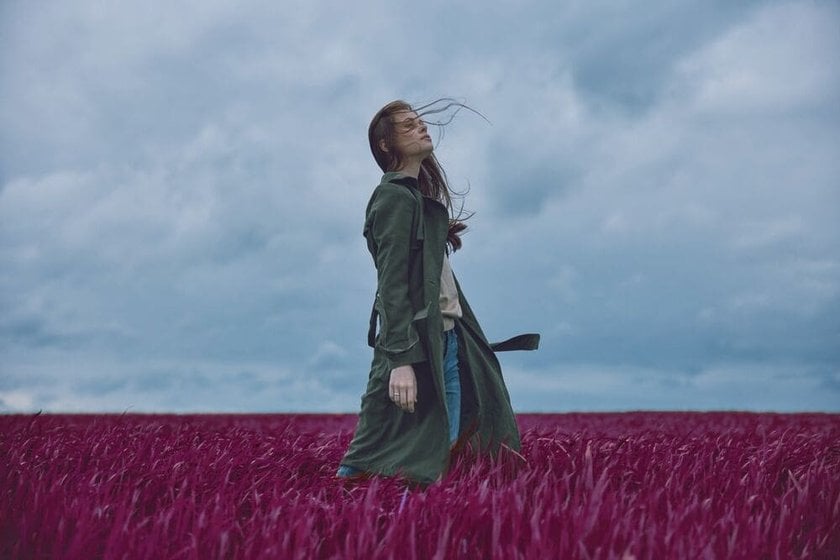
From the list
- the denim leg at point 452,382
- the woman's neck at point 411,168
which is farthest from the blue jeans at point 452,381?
the woman's neck at point 411,168

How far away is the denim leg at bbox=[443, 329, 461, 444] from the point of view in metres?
3.70

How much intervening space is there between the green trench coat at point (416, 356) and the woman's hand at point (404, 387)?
39 millimetres

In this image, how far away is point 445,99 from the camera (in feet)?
13.1

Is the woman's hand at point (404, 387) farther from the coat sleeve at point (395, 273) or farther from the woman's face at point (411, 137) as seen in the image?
the woman's face at point (411, 137)

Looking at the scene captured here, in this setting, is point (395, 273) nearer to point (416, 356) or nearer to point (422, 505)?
point (416, 356)

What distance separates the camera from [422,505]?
113 inches

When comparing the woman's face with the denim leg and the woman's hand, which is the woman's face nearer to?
the denim leg

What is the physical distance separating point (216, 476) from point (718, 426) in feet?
20.7

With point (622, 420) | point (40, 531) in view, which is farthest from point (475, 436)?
point (622, 420)

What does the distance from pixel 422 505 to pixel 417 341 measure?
29.8 inches

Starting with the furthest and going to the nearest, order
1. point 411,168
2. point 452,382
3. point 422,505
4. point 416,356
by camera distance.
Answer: point 411,168 < point 452,382 < point 416,356 < point 422,505

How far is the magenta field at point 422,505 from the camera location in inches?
98.7

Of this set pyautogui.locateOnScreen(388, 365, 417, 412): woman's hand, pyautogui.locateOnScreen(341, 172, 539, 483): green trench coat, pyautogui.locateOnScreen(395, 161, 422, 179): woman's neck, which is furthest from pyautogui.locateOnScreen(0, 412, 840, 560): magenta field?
pyautogui.locateOnScreen(395, 161, 422, 179): woman's neck

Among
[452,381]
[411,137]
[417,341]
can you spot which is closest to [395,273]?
[417,341]
